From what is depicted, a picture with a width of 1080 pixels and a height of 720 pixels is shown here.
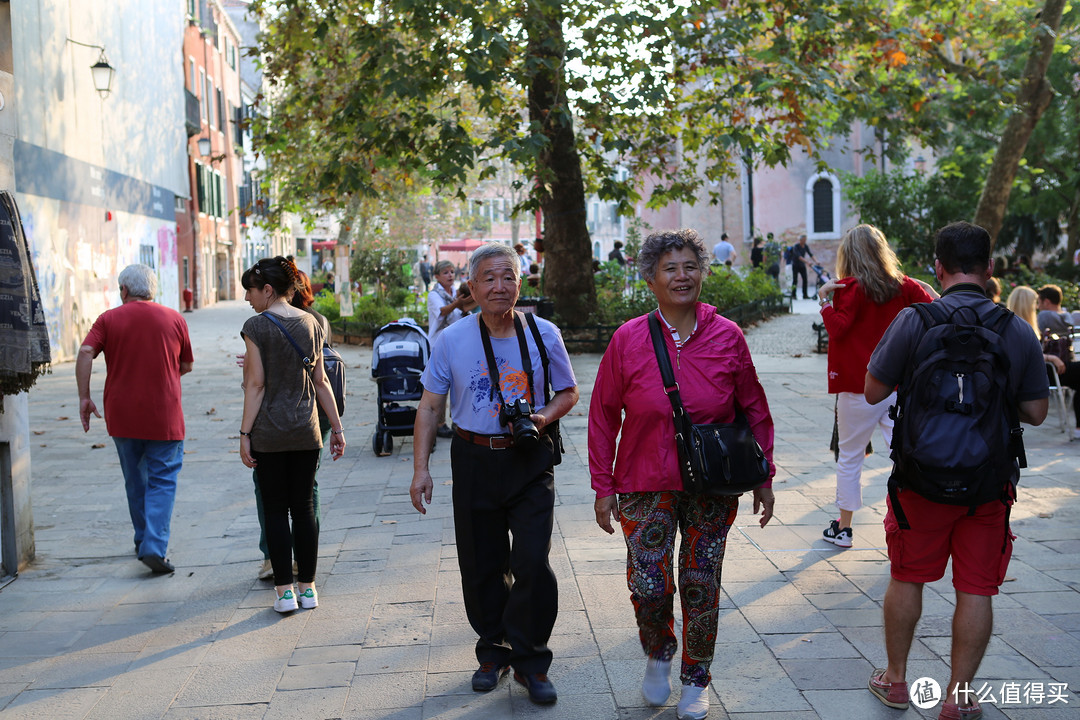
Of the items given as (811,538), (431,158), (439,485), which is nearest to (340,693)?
(811,538)

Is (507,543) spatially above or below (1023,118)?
below

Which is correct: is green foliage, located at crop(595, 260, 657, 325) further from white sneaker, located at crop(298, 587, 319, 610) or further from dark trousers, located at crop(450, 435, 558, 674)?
dark trousers, located at crop(450, 435, 558, 674)

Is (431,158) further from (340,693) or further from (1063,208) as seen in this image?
(1063,208)

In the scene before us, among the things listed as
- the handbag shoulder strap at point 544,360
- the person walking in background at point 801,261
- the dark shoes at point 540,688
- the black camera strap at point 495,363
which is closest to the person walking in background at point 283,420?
the black camera strap at point 495,363

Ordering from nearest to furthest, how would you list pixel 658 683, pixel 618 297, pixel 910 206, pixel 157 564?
1. pixel 658 683
2. pixel 157 564
3. pixel 618 297
4. pixel 910 206

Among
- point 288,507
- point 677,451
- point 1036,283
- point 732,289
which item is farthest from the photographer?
point 732,289

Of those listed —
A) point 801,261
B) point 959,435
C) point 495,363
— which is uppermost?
point 801,261

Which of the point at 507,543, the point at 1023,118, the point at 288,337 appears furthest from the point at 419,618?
the point at 1023,118

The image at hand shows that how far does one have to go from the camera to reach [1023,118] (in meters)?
15.6

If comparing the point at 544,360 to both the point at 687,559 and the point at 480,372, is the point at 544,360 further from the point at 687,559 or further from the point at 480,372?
the point at 687,559

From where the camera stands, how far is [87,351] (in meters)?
5.79

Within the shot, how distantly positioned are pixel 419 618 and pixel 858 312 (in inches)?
111

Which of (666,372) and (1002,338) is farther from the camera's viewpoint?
(666,372)

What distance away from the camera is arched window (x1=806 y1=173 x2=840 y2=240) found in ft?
141
